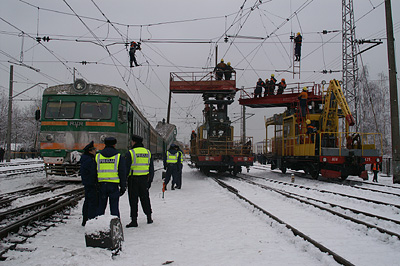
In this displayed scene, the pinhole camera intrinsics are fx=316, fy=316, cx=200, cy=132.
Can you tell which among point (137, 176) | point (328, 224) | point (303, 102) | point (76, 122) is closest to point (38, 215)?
point (137, 176)

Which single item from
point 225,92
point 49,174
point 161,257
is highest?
point 225,92

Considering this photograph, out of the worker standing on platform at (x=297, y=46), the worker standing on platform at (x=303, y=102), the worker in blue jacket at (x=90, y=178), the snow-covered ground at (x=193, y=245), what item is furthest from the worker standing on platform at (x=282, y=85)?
the worker in blue jacket at (x=90, y=178)

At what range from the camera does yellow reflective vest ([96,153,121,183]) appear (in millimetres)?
5316

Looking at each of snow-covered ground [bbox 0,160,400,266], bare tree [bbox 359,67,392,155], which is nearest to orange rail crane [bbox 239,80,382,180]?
snow-covered ground [bbox 0,160,400,266]

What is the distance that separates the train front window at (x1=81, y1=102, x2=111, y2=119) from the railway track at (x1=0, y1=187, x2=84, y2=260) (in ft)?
12.7

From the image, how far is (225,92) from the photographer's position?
64.5ft

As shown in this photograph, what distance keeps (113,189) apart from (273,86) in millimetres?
17554

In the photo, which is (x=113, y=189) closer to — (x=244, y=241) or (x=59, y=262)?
(x=59, y=262)

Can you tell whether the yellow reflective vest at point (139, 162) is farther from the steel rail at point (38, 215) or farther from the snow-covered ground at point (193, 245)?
the steel rail at point (38, 215)

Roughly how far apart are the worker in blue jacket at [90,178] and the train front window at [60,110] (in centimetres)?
636

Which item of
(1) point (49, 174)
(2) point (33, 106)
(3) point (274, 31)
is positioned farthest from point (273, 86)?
(2) point (33, 106)

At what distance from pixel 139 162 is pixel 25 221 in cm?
221

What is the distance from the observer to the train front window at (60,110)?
1139cm

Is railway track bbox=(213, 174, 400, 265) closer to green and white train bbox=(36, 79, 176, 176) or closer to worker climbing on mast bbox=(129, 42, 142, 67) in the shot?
green and white train bbox=(36, 79, 176, 176)
